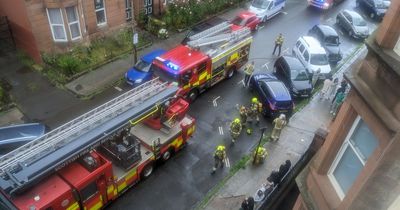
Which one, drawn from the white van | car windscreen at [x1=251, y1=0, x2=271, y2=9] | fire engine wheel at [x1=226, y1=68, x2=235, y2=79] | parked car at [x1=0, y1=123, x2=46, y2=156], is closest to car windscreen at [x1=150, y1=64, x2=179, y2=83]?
fire engine wheel at [x1=226, y1=68, x2=235, y2=79]

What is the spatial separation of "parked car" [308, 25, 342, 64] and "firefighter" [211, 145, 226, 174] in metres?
11.6

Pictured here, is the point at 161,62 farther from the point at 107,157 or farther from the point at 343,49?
the point at 343,49

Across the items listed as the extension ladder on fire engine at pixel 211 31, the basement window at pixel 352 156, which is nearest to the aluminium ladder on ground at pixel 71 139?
the extension ladder on fire engine at pixel 211 31

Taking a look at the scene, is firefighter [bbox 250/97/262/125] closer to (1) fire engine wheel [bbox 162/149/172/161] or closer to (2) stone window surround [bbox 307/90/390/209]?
(1) fire engine wheel [bbox 162/149/172/161]

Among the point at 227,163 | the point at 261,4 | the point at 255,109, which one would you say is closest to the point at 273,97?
the point at 255,109

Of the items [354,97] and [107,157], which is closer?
[354,97]

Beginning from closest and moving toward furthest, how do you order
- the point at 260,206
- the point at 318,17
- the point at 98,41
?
1. the point at 260,206
2. the point at 98,41
3. the point at 318,17

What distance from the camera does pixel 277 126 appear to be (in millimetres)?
15828

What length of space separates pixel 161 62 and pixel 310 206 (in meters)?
11.5

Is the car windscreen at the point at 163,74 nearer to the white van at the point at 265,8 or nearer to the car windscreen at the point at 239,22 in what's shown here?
the car windscreen at the point at 239,22

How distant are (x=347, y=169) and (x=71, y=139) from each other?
26.8ft

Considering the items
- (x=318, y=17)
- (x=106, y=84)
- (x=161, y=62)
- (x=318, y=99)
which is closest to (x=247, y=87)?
(x=318, y=99)

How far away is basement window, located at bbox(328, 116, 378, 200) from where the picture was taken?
591 centimetres

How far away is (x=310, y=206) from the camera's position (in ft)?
22.9
